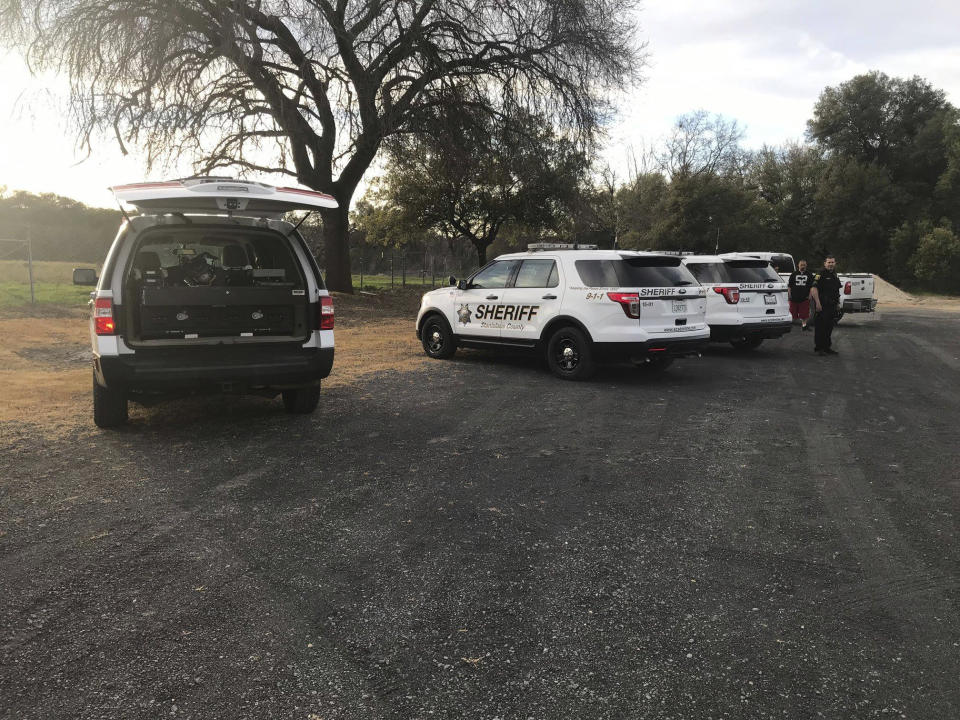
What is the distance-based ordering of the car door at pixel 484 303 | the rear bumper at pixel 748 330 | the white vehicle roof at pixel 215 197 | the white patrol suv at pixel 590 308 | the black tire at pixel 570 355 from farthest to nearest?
1. the rear bumper at pixel 748 330
2. the car door at pixel 484 303
3. the black tire at pixel 570 355
4. the white patrol suv at pixel 590 308
5. the white vehicle roof at pixel 215 197

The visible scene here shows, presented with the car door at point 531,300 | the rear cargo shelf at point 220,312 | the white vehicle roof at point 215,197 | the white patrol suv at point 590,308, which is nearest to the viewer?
the white vehicle roof at point 215,197

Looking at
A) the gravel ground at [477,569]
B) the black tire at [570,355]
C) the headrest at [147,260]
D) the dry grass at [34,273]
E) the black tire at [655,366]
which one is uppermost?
the dry grass at [34,273]

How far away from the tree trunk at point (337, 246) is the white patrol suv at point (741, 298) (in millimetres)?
13721

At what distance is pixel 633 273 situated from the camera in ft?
30.8

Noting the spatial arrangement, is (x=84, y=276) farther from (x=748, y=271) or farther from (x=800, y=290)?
(x=800, y=290)

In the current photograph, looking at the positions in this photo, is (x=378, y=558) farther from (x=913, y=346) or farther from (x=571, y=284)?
(x=913, y=346)

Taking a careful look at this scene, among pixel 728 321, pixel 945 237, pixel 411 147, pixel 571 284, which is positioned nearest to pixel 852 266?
pixel 945 237

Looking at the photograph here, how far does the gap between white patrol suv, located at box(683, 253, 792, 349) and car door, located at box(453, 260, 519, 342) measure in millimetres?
4341

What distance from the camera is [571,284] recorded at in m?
9.69

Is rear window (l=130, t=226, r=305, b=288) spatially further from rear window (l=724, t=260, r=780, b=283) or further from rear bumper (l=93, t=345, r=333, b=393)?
rear window (l=724, t=260, r=780, b=283)

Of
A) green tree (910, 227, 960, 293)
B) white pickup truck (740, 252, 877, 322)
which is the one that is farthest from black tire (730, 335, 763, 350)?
green tree (910, 227, 960, 293)

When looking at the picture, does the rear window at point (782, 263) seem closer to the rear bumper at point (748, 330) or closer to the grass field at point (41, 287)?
the rear bumper at point (748, 330)

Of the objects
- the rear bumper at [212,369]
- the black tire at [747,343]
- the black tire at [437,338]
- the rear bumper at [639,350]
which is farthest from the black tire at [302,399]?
the black tire at [747,343]

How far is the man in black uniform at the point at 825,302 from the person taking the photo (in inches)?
512
